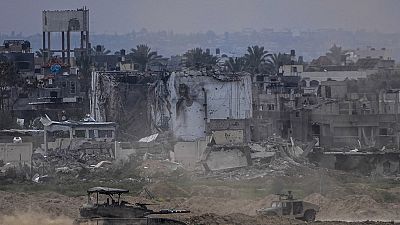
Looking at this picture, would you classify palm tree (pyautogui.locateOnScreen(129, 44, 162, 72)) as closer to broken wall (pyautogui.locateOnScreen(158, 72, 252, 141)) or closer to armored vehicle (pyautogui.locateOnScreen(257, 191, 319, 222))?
broken wall (pyautogui.locateOnScreen(158, 72, 252, 141))

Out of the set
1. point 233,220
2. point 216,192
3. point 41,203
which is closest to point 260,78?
point 216,192

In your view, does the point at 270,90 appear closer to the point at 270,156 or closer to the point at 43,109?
the point at 43,109

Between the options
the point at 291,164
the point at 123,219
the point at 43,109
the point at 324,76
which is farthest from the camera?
the point at 324,76

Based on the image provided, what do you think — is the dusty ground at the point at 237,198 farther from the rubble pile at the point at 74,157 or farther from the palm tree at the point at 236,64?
the palm tree at the point at 236,64

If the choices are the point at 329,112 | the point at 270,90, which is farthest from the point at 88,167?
the point at 270,90

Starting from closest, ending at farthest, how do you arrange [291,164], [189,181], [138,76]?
1. [189,181]
2. [291,164]
3. [138,76]

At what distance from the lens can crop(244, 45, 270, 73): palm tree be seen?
279 feet

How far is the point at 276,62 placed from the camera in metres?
89.1

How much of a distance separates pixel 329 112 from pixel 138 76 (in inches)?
342

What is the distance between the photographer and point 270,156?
45.2 meters

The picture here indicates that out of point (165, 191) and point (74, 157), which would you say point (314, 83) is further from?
point (165, 191)

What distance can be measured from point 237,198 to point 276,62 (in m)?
52.6

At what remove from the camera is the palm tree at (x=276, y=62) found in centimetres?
8594

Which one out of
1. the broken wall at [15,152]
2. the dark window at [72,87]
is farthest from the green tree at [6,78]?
the broken wall at [15,152]
